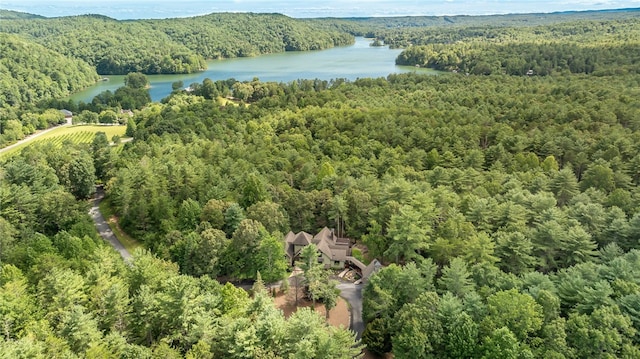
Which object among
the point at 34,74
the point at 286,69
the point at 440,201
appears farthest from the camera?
the point at 286,69

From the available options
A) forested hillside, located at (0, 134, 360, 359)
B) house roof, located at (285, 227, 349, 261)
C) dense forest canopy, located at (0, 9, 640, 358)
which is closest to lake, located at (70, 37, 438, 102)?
dense forest canopy, located at (0, 9, 640, 358)

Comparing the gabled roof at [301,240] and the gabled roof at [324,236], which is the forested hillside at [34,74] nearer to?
the gabled roof at [301,240]

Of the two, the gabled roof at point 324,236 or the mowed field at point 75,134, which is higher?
the mowed field at point 75,134

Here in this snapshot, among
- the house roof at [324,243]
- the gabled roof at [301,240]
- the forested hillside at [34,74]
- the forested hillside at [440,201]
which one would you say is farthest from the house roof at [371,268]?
the forested hillside at [34,74]

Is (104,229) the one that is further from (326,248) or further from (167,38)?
(167,38)

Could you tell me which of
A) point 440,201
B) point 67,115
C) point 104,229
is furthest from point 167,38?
point 440,201

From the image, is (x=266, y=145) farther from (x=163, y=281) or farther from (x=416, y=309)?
(x=416, y=309)

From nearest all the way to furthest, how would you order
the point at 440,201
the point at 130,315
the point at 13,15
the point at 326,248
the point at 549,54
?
1. the point at 130,315
2. the point at 326,248
3. the point at 440,201
4. the point at 549,54
5. the point at 13,15

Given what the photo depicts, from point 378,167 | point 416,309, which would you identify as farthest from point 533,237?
point 378,167
